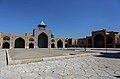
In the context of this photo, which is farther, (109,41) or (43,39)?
(43,39)

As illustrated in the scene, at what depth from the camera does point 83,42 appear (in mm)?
67500

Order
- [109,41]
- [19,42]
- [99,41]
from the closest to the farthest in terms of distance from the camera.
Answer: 1. [109,41]
2. [19,42]
3. [99,41]

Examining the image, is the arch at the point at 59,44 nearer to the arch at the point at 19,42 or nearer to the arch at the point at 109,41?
the arch at the point at 19,42

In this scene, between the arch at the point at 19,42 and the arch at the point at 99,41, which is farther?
the arch at the point at 99,41

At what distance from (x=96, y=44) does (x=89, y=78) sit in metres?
56.2

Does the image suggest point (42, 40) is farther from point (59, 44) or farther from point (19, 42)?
point (59, 44)

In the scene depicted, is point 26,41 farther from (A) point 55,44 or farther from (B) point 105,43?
(B) point 105,43

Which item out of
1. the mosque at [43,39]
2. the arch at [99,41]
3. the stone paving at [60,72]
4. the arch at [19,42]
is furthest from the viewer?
the arch at [99,41]

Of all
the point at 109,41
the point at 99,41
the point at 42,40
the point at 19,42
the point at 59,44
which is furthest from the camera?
the point at 59,44

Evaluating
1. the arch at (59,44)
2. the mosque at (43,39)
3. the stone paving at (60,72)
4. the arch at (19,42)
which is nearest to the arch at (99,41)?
the mosque at (43,39)

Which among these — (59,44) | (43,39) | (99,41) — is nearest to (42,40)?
(43,39)

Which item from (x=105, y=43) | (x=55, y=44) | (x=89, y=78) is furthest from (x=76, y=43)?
(x=89, y=78)

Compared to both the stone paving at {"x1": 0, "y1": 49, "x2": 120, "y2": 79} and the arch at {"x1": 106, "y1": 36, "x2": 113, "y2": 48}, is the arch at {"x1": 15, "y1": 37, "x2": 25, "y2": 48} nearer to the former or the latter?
the arch at {"x1": 106, "y1": 36, "x2": 113, "y2": 48}

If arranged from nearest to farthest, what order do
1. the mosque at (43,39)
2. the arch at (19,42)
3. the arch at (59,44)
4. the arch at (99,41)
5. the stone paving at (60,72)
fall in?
the stone paving at (60,72), the mosque at (43,39), the arch at (19,42), the arch at (99,41), the arch at (59,44)
